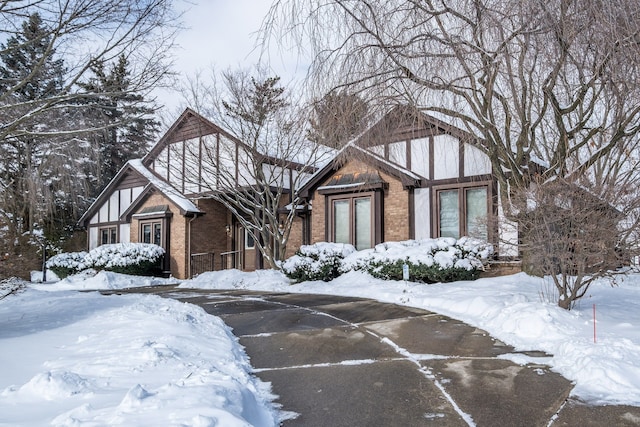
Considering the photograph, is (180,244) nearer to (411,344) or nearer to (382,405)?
(411,344)

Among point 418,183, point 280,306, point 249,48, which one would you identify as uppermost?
point 249,48

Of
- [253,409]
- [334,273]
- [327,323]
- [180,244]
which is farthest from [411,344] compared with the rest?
[180,244]

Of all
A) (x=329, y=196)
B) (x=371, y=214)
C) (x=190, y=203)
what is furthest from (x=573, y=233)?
(x=190, y=203)

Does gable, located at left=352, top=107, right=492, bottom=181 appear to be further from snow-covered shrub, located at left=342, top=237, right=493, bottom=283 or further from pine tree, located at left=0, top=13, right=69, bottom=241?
pine tree, located at left=0, top=13, right=69, bottom=241

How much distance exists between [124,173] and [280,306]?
1719 cm

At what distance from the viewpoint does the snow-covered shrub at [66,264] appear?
71.9 feet

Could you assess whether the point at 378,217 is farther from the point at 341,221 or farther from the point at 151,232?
the point at 151,232

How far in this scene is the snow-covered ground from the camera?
11.7 feet

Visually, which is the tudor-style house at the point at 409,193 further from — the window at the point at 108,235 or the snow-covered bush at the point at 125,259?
the window at the point at 108,235

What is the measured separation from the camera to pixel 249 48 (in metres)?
6.55

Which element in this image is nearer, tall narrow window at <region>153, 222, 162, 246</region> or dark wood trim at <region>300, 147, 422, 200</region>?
dark wood trim at <region>300, 147, 422, 200</region>

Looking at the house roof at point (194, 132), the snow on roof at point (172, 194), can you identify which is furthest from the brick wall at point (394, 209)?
the snow on roof at point (172, 194)

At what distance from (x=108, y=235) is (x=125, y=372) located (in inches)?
885

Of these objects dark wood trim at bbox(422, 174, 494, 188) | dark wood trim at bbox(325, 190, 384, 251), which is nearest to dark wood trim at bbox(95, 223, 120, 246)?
dark wood trim at bbox(325, 190, 384, 251)
